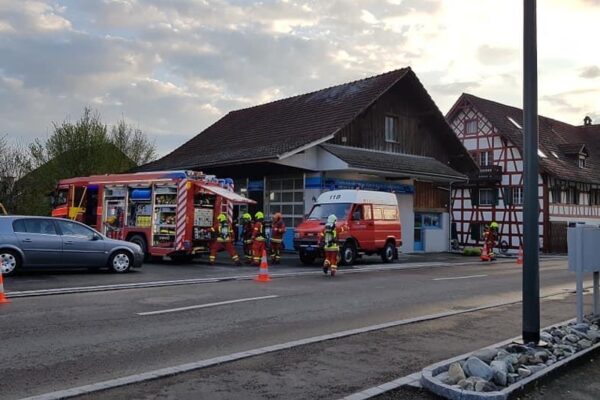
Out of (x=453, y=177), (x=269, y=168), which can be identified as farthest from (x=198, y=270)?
(x=453, y=177)

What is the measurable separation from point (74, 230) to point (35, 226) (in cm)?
96

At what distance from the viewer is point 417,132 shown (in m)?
31.9

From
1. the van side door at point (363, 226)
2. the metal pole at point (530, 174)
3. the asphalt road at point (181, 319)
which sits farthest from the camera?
the van side door at point (363, 226)

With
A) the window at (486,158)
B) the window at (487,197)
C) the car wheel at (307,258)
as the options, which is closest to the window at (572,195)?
the window at (487,197)

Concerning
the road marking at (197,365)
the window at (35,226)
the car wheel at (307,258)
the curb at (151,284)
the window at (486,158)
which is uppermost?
the window at (486,158)

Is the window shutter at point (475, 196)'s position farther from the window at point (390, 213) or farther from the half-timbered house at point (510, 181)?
the window at point (390, 213)

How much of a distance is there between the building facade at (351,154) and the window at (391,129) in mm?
50

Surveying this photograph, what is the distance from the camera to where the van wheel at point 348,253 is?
2106 centimetres

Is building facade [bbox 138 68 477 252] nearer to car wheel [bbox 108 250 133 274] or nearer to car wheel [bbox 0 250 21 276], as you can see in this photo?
car wheel [bbox 108 250 133 274]

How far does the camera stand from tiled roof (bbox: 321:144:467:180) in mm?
25406

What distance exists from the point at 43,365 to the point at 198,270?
444 inches

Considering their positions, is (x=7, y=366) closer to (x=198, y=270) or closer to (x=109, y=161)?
(x=198, y=270)

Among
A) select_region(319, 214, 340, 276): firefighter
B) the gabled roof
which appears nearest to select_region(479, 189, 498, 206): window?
the gabled roof

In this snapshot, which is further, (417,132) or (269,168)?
(417,132)
